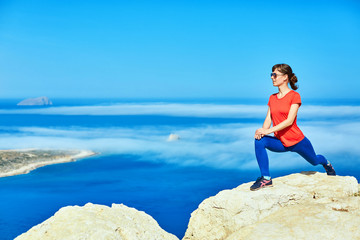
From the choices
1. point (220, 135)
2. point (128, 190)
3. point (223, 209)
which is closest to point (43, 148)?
point (128, 190)

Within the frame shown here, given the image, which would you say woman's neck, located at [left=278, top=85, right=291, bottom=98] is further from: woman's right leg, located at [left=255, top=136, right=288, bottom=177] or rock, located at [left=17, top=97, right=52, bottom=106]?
rock, located at [left=17, top=97, right=52, bottom=106]

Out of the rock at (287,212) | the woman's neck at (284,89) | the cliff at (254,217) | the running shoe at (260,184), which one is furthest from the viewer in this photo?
the running shoe at (260,184)

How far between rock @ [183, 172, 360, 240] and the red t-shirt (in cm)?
89

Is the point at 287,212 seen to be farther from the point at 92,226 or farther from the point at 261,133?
the point at 92,226

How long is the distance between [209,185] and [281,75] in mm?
20753

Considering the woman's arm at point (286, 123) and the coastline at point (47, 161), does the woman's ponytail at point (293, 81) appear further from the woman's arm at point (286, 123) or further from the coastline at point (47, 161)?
the coastline at point (47, 161)

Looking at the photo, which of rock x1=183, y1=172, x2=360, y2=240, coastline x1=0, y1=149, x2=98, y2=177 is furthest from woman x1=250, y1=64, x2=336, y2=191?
coastline x1=0, y1=149, x2=98, y2=177

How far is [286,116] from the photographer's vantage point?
259 inches

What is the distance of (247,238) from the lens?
18.4 ft

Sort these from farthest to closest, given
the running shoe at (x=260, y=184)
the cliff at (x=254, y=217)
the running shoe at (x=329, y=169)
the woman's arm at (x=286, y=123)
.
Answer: the running shoe at (x=329, y=169), the running shoe at (x=260, y=184), the woman's arm at (x=286, y=123), the cliff at (x=254, y=217)

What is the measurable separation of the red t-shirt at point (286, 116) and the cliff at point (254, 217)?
2.92 ft

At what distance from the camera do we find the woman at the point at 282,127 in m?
6.46

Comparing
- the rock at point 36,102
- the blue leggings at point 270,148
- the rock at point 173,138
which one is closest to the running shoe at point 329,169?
the blue leggings at point 270,148

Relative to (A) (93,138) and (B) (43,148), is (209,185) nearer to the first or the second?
(B) (43,148)
